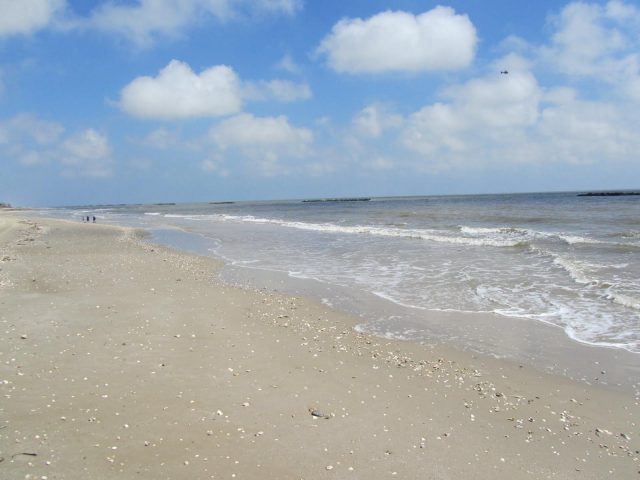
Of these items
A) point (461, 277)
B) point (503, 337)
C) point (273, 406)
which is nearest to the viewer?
point (273, 406)

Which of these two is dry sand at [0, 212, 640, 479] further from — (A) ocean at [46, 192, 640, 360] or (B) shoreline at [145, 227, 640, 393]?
(A) ocean at [46, 192, 640, 360]

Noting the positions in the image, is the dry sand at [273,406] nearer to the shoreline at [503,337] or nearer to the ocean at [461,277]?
Result: the shoreline at [503,337]

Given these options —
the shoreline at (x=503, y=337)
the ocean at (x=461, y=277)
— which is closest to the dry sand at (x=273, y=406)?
the shoreline at (x=503, y=337)

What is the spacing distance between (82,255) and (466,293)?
53.1 ft

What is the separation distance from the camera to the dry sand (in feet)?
14.2

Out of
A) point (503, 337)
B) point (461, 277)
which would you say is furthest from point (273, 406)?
point (461, 277)

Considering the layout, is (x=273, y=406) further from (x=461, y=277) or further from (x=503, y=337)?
(x=461, y=277)

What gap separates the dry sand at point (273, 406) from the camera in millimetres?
4320

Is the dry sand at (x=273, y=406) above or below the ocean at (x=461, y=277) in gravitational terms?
below

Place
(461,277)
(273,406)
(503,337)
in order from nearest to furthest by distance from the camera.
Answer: (273,406) → (503,337) → (461,277)

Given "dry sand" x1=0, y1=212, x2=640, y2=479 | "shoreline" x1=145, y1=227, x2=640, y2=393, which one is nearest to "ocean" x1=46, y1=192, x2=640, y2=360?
"shoreline" x1=145, y1=227, x2=640, y2=393

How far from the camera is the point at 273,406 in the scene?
542 centimetres

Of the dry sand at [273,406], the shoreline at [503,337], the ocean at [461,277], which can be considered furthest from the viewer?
the ocean at [461,277]

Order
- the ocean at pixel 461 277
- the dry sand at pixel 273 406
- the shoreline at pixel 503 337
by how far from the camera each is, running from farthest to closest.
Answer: the ocean at pixel 461 277
the shoreline at pixel 503 337
the dry sand at pixel 273 406
